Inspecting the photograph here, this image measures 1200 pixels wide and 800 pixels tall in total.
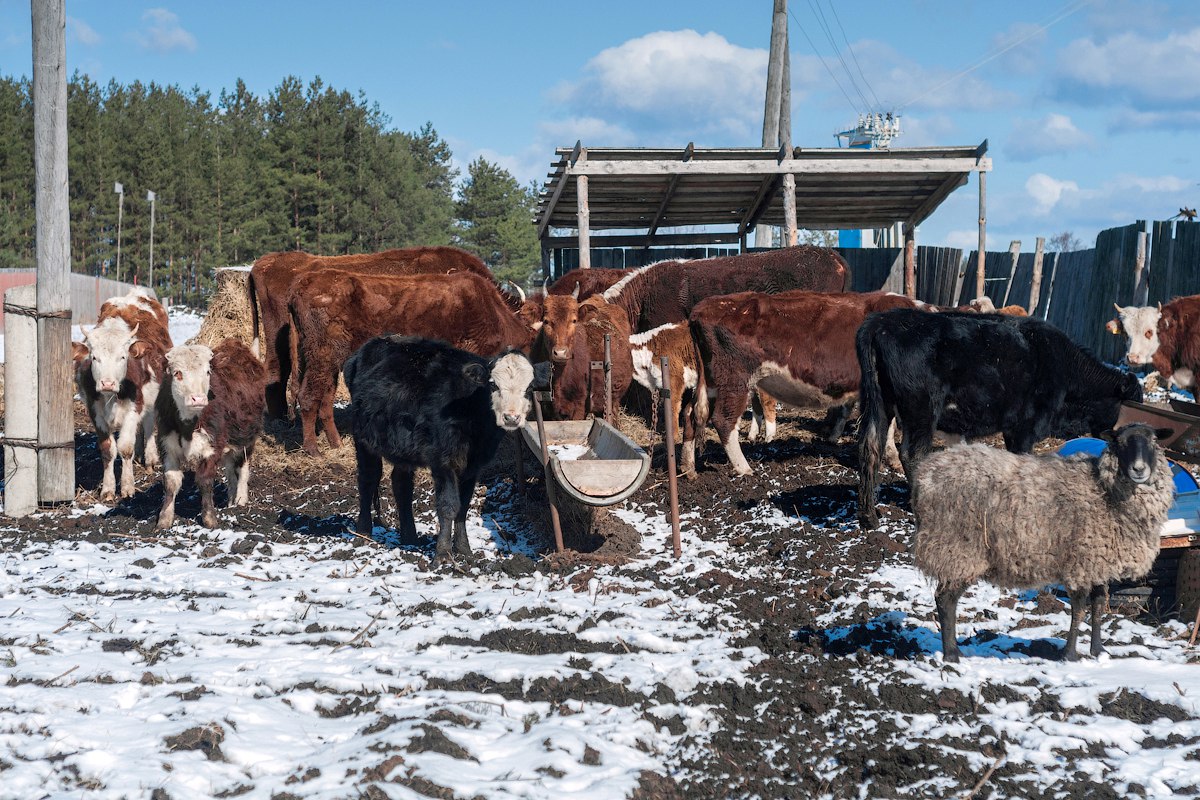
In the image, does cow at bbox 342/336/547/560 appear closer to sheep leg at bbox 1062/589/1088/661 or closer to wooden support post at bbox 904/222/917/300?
sheep leg at bbox 1062/589/1088/661

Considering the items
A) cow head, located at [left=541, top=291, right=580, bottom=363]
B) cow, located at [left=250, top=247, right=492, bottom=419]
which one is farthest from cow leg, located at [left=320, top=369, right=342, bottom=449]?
cow head, located at [left=541, top=291, right=580, bottom=363]

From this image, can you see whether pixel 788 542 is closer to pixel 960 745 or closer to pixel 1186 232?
pixel 960 745

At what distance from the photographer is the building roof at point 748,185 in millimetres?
15414

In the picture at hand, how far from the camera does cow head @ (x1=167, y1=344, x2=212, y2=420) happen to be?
876 cm

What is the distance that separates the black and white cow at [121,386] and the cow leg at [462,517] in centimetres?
379

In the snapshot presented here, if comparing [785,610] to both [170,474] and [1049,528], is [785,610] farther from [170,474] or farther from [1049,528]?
[170,474]

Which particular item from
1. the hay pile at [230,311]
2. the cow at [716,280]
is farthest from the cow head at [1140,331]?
the hay pile at [230,311]

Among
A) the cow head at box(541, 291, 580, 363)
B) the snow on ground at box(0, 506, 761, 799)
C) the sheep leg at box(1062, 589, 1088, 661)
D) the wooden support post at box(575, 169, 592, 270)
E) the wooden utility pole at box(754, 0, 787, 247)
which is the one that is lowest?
the snow on ground at box(0, 506, 761, 799)

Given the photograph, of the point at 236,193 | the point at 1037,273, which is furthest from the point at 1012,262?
the point at 236,193

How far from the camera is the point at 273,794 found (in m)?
3.99

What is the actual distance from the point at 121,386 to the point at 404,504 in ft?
11.5

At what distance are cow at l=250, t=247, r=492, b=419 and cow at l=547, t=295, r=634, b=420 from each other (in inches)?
91.6

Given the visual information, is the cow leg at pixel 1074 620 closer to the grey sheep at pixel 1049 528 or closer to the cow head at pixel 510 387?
the grey sheep at pixel 1049 528

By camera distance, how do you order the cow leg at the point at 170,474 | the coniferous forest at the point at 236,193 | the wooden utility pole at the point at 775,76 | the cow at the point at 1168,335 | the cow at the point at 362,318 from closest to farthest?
the cow leg at the point at 170,474
the cow at the point at 1168,335
the cow at the point at 362,318
the wooden utility pole at the point at 775,76
the coniferous forest at the point at 236,193
